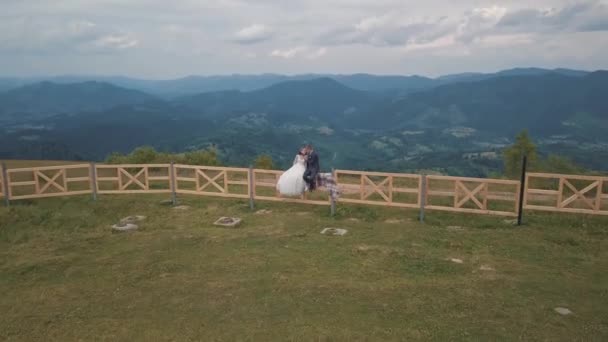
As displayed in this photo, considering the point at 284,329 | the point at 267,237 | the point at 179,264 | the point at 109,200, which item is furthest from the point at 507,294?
the point at 109,200

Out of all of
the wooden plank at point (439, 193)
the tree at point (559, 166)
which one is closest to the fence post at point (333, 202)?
the wooden plank at point (439, 193)

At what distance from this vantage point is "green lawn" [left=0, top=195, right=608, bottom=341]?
6.99 metres

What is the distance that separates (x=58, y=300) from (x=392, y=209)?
35.7 ft

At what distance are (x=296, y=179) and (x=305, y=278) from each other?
572cm

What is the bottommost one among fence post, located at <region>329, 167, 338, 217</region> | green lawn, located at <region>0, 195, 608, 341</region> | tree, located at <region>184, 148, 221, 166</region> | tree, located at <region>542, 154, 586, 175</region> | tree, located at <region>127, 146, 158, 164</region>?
tree, located at <region>542, 154, 586, 175</region>

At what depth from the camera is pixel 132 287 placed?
29.2 feet

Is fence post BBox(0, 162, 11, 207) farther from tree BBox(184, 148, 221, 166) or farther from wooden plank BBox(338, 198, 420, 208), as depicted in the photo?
tree BBox(184, 148, 221, 166)

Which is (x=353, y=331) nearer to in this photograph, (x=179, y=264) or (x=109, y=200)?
(x=179, y=264)

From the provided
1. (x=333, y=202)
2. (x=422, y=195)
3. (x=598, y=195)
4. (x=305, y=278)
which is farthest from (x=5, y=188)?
(x=598, y=195)

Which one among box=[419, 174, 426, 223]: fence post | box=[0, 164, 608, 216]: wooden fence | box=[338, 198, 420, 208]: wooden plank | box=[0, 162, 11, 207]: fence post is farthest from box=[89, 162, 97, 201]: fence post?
box=[419, 174, 426, 223]: fence post

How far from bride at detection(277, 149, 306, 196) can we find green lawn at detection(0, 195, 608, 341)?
0.89m

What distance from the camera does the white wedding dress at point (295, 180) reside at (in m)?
14.4

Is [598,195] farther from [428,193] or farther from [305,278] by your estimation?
[305,278]

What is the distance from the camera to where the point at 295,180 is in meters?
14.4
